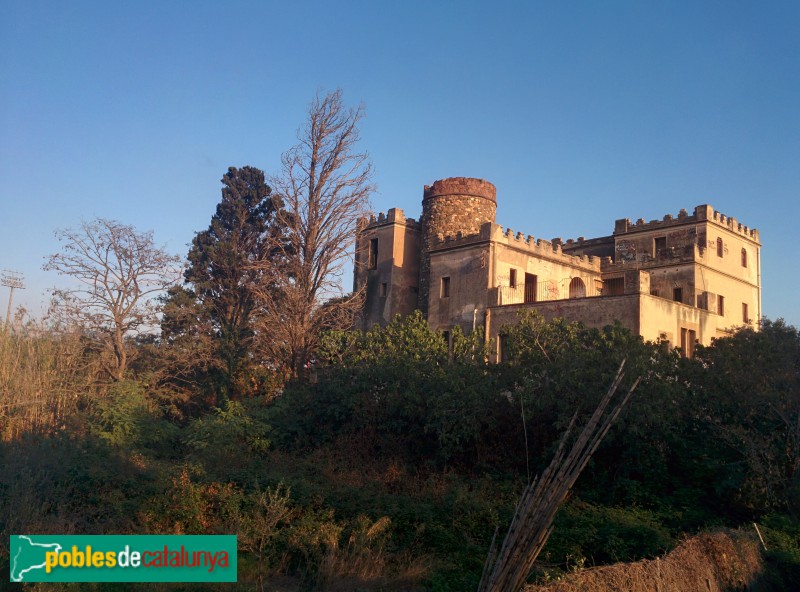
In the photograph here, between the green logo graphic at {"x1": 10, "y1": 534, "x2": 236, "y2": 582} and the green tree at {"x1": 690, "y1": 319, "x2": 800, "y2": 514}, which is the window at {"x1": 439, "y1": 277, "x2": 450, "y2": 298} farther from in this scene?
the green logo graphic at {"x1": 10, "y1": 534, "x2": 236, "y2": 582}

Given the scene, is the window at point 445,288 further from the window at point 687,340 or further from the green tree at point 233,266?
the window at point 687,340

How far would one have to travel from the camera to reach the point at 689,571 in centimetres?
926

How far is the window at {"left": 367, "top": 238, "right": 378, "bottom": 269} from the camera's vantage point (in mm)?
34281

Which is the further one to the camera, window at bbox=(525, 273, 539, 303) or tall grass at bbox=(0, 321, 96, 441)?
window at bbox=(525, 273, 539, 303)

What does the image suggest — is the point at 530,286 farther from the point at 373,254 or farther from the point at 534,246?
the point at 373,254

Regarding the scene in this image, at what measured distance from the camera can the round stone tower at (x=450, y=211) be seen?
3250 cm

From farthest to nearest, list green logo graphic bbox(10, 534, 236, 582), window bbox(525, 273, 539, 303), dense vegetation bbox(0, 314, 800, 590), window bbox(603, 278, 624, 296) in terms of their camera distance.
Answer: window bbox(603, 278, 624, 296) → window bbox(525, 273, 539, 303) → dense vegetation bbox(0, 314, 800, 590) → green logo graphic bbox(10, 534, 236, 582)

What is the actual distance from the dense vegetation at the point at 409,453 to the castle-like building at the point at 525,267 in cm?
550

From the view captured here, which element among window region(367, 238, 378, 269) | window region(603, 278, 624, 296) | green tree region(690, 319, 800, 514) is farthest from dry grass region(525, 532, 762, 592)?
window region(367, 238, 378, 269)

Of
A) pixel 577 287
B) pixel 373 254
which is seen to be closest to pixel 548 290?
pixel 577 287

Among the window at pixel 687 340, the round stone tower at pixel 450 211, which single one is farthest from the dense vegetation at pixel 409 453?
the round stone tower at pixel 450 211

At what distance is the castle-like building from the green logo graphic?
17.1 metres

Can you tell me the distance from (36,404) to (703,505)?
54.9ft

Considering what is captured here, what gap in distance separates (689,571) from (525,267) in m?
21.9
